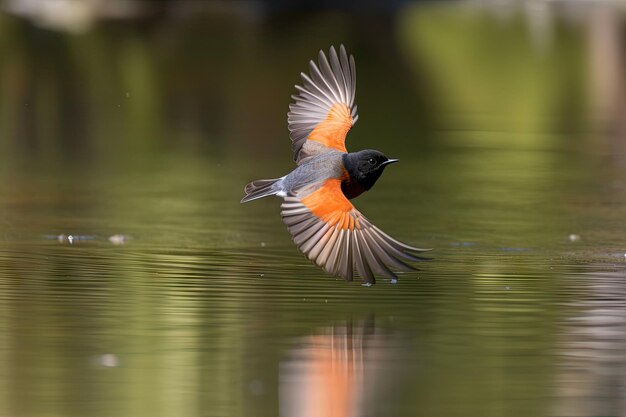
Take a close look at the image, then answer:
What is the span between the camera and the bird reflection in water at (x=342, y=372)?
7656 mm

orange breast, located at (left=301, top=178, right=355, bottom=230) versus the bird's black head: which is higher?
the bird's black head

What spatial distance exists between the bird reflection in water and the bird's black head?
1.44 m

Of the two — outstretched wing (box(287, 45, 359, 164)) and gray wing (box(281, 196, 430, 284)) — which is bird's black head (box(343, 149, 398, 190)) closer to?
gray wing (box(281, 196, 430, 284))

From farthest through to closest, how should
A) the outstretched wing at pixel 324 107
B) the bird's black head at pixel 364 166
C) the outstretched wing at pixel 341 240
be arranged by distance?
1. the outstretched wing at pixel 324 107
2. the bird's black head at pixel 364 166
3. the outstretched wing at pixel 341 240

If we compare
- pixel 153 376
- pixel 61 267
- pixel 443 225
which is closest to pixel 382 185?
pixel 443 225

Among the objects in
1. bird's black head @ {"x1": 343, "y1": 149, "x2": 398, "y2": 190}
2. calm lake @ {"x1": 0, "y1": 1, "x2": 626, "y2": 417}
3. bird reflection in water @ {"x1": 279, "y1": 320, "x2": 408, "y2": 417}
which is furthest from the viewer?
bird's black head @ {"x1": 343, "y1": 149, "x2": 398, "y2": 190}

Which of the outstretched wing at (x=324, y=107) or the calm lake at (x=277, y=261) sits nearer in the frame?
the calm lake at (x=277, y=261)

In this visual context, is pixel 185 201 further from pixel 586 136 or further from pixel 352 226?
pixel 586 136

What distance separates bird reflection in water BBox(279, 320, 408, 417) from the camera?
766 centimetres

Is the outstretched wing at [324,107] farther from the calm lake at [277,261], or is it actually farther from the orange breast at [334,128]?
the calm lake at [277,261]

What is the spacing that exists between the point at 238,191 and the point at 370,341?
8241mm

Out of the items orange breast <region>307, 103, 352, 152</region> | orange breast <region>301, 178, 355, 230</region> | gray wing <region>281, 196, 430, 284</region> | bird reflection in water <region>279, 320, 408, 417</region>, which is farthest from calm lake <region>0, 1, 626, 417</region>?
orange breast <region>307, 103, 352, 152</region>

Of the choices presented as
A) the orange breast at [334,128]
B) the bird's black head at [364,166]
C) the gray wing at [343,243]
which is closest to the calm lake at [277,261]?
the gray wing at [343,243]

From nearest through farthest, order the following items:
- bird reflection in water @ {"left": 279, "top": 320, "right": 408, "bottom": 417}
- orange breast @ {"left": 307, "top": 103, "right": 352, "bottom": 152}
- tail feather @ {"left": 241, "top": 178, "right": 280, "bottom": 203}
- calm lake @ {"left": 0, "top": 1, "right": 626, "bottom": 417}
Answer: bird reflection in water @ {"left": 279, "top": 320, "right": 408, "bottom": 417} < calm lake @ {"left": 0, "top": 1, "right": 626, "bottom": 417} < tail feather @ {"left": 241, "top": 178, "right": 280, "bottom": 203} < orange breast @ {"left": 307, "top": 103, "right": 352, "bottom": 152}
